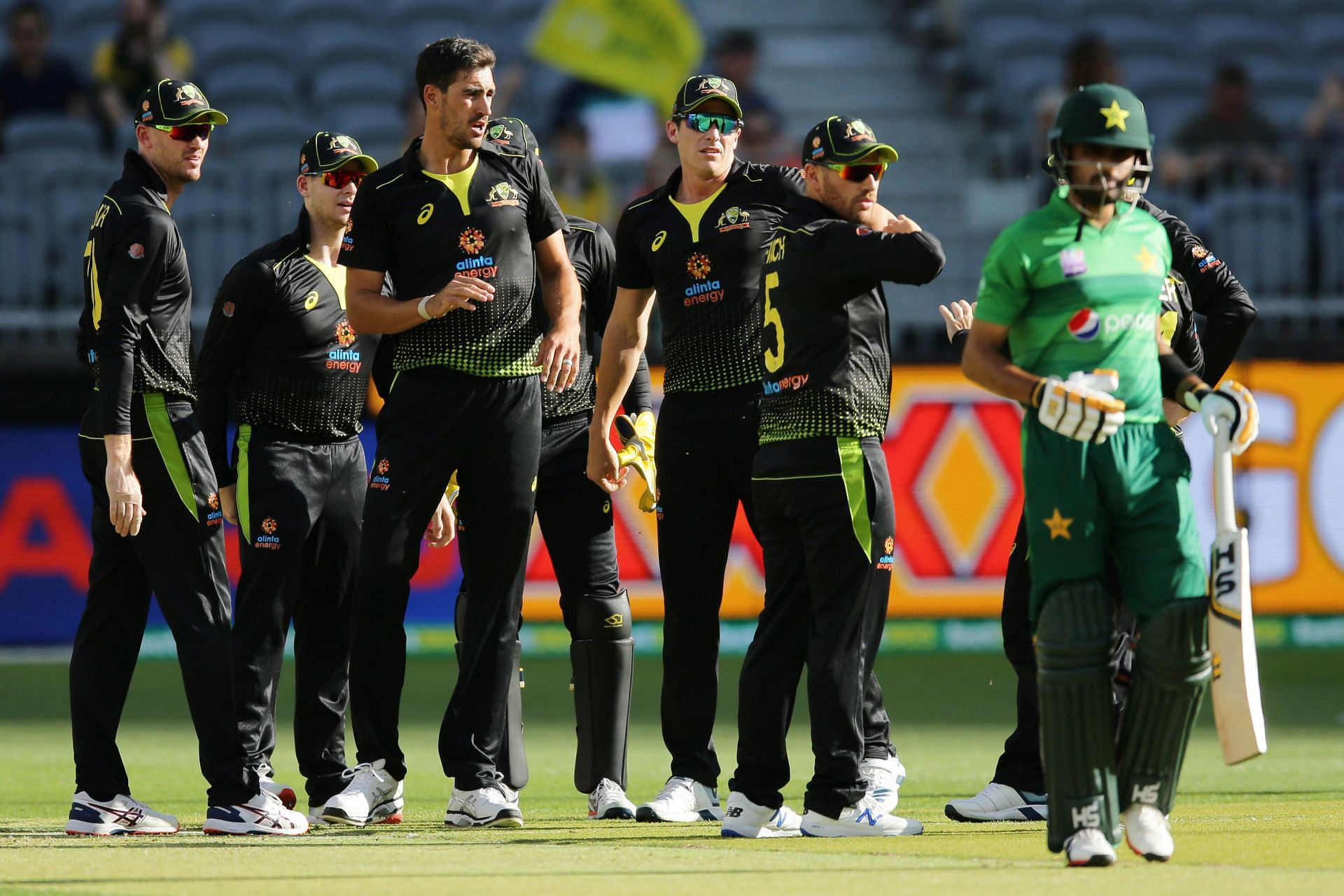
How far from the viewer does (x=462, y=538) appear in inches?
258

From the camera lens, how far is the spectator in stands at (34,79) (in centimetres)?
1402

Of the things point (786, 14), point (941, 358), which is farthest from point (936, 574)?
point (786, 14)

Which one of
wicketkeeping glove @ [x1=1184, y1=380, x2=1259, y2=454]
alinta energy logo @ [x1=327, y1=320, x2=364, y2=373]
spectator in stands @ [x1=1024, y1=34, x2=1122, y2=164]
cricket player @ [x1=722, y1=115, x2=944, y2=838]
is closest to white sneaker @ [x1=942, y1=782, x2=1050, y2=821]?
cricket player @ [x1=722, y1=115, x2=944, y2=838]

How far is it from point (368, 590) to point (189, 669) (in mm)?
647

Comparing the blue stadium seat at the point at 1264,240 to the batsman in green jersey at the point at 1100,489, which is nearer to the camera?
the batsman in green jersey at the point at 1100,489

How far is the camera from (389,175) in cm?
639

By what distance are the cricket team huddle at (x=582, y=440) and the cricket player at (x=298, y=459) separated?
0.5 inches

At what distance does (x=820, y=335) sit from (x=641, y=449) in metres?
1.33

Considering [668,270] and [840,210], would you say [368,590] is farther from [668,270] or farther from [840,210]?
[840,210]

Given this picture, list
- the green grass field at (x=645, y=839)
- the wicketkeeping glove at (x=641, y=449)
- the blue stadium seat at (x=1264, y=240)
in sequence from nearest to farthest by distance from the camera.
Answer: the green grass field at (x=645, y=839) < the wicketkeeping glove at (x=641, y=449) < the blue stadium seat at (x=1264, y=240)

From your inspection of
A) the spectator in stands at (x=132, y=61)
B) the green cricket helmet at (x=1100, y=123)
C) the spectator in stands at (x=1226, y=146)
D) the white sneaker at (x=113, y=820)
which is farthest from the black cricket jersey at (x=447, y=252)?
the spectator in stands at (x=132, y=61)

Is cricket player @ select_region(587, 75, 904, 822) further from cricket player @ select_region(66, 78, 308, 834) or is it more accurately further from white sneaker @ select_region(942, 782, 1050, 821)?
cricket player @ select_region(66, 78, 308, 834)

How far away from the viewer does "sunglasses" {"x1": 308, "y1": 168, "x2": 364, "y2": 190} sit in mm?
6832

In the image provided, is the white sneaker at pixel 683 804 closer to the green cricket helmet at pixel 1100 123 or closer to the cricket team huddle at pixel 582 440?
the cricket team huddle at pixel 582 440
